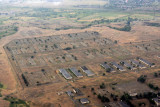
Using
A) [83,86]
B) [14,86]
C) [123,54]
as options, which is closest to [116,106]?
[83,86]

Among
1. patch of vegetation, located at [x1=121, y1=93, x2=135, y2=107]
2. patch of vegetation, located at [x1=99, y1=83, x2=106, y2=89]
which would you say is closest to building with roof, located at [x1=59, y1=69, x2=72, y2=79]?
patch of vegetation, located at [x1=99, y1=83, x2=106, y2=89]

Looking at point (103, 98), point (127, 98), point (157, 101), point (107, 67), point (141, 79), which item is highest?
point (107, 67)

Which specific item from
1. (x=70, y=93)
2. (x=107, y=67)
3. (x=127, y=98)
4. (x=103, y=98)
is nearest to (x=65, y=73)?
(x=70, y=93)

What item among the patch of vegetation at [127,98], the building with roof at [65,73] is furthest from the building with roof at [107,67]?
the patch of vegetation at [127,98]

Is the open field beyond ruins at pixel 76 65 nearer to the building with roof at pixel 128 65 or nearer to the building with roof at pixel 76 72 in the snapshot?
the building with roof at pixel 128 65

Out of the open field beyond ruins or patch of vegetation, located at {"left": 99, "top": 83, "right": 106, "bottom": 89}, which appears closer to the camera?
the open field beyond ruins

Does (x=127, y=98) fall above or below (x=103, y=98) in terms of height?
below

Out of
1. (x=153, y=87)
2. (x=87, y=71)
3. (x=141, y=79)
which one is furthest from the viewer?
(x=87, y=71)

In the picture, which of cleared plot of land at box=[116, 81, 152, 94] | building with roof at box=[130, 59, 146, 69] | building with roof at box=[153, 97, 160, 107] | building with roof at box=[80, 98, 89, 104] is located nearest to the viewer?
building with roof at box=[153, 97, 160, 107]

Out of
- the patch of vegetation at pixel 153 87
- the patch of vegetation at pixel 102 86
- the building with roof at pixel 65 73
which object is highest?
the building with roof at pixel 65 73

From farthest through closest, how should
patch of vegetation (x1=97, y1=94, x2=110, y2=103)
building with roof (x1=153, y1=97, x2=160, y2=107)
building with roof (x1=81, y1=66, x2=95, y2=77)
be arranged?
building with roof (x1=81, y1=66, x2=95, y2=77) < patch of vegetation (x1=97, y1=94, x2=110, y2=103) < building with roof (x1=153, y1=97, x2=160, y2=107)

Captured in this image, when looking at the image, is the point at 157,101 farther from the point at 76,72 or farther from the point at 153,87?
the point at 76,72

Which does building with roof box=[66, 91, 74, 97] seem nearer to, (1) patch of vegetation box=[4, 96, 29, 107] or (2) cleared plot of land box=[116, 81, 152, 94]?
(1) patch of vegetation box=[4, 96, 29, 107]
